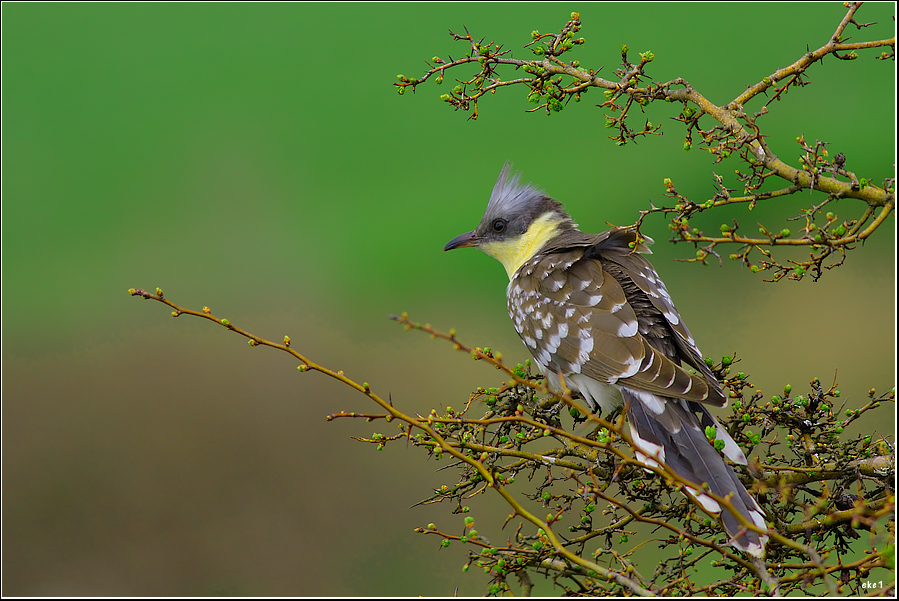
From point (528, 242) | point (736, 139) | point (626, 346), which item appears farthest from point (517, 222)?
point (736, 139)

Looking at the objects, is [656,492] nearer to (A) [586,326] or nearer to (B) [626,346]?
(B) [626,346]

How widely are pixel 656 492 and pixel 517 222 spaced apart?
194cm

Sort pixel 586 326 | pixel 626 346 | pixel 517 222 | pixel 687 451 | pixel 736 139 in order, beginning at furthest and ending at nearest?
pixel 517 222 < pixel 586 326 < pixel 626 346 < pixel 687 451 < pixel 736 139

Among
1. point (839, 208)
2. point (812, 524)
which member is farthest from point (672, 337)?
point (839, 208)

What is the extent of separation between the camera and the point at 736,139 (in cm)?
163

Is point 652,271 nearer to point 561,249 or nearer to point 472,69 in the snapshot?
point 561,249

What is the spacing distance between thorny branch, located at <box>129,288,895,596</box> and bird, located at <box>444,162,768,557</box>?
0.10 metres

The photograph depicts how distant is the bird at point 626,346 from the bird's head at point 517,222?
48 mm

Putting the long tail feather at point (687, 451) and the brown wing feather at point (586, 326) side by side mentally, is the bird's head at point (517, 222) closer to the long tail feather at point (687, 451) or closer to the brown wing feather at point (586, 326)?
the brown wing feather at point (586, 326)

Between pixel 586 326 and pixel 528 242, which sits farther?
pixel 528 242

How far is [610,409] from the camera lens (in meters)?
2.70

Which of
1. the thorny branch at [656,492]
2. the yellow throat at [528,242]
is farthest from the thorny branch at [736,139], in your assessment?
the yellow throat at [528,242]

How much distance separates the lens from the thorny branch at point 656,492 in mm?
1439

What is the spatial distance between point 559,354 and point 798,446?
3.35ft
